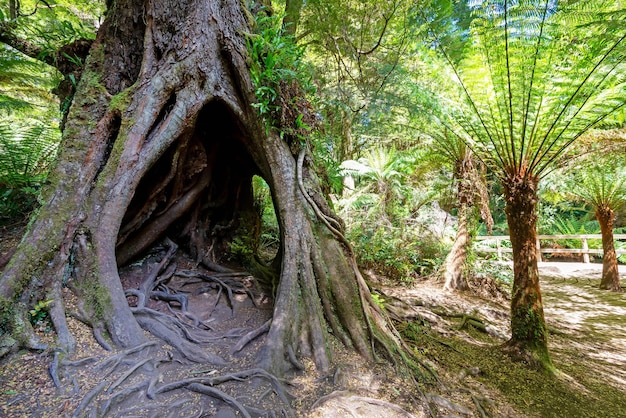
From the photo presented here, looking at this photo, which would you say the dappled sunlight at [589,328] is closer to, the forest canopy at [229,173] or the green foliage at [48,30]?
the forest canopy at [229,173]

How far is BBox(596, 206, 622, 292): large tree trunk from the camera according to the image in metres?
7.14

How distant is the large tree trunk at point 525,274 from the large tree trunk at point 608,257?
5672mm

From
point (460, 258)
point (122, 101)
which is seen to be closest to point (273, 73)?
point (122, 101)

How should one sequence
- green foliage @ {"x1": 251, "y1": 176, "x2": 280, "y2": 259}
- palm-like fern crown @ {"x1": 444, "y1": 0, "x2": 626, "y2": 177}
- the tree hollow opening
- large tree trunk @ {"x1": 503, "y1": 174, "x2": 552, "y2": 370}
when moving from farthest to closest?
green foliage @ {"x1": 251, "y1": 176, "x2": 280, "y2": 259}
the tree hollow opening
large tree trunk @ {"x1": 503, "y1": 174, "x2": 552, "y2": 370}
palm-like fern crown @ {"x1": 444, "y1": 0, "x2": 626, "y2": 177}

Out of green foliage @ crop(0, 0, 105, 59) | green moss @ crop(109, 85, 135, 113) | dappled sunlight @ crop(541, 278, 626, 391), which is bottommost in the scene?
dappled sunlight @ crop(541, 278, 626, 391)

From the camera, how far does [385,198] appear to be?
8.04m

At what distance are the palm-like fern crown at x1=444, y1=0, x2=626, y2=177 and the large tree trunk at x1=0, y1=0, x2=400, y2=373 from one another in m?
2.34

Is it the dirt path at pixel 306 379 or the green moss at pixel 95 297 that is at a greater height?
the green moss at pixel 95 297

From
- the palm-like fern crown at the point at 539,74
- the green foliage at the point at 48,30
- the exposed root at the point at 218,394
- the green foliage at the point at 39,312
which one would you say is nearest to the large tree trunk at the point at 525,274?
the palm-like fern crown at the point at 539,74

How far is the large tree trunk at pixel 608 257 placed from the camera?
7.14 metres

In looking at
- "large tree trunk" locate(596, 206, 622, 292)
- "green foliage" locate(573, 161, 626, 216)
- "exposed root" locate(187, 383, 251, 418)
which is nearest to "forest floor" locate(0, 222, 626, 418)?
"exposed root" locate(187, 383, 251, 418)

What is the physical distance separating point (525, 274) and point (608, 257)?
19.2 ft

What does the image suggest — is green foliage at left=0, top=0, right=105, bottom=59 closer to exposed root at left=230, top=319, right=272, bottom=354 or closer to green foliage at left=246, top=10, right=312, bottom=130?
green foliage at left=246, top=10, right=312, bottom=130

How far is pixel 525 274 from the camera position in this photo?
11.6 feet
